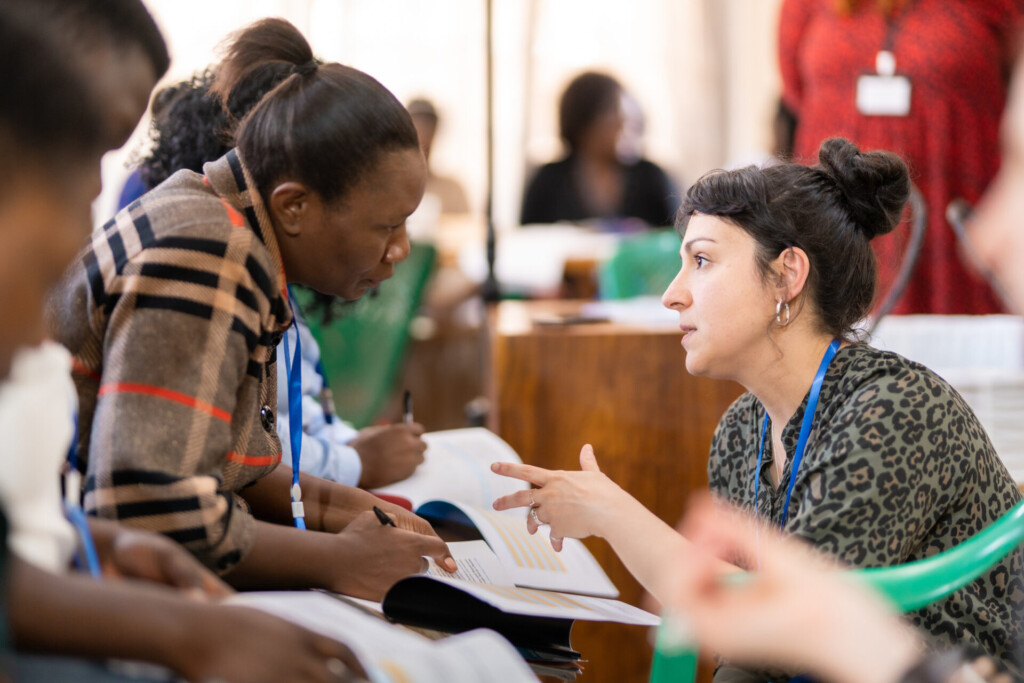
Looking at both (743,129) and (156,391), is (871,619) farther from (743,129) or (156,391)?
(743,129)

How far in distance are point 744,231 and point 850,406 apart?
0.83 ft

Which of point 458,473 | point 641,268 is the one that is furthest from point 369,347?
point 458,473

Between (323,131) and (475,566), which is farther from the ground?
(323,131)

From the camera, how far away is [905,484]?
0.92 meters

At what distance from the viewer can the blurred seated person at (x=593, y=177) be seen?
403 centimetres

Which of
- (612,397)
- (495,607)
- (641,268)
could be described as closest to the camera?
(495,607)

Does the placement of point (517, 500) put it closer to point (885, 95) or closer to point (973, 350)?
point (973, 350)

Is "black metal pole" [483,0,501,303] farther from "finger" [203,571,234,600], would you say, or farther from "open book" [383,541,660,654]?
"finger" [203,571,234,600]

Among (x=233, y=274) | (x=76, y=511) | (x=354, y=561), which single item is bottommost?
(x=354, y=561)

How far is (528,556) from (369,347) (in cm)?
134

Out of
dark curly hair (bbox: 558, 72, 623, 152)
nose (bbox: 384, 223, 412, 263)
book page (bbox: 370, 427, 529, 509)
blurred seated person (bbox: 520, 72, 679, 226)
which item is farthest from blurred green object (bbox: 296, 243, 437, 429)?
dark curly hair (bbox: 558, 72, 623, 152)

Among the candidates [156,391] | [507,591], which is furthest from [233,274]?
[507,591]

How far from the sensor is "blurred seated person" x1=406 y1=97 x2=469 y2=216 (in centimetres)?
431

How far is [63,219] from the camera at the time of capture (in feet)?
2.02
